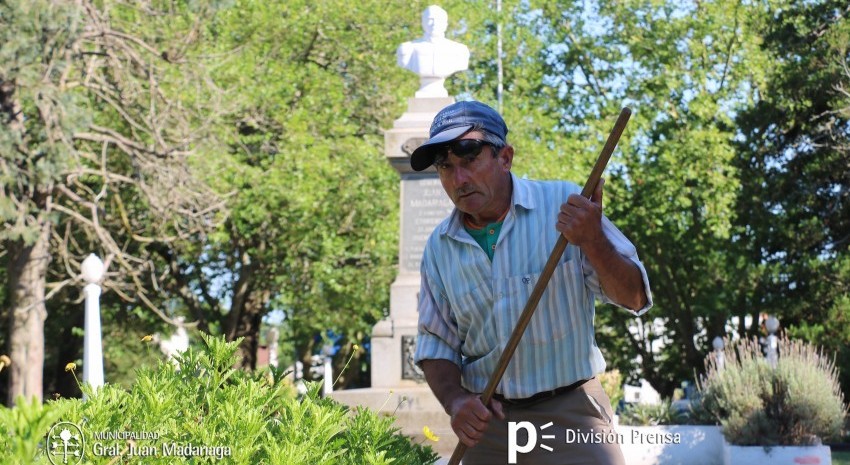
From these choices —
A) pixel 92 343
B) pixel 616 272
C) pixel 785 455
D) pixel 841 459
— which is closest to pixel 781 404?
pixel 785 455

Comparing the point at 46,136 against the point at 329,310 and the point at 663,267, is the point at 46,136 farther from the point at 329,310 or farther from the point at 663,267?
the point at 663,267

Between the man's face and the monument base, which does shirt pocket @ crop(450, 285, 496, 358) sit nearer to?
the man's face

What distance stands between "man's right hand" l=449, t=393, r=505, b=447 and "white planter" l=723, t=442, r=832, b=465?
9.25m

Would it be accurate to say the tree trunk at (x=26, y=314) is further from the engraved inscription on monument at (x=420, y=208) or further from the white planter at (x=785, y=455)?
the white planter at (x=785, y=455)

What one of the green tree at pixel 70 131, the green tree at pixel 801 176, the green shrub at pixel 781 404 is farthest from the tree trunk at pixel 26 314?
the green tree at pixel 801 176

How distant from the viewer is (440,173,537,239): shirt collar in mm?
3693

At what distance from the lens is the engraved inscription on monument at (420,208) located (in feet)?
41.6

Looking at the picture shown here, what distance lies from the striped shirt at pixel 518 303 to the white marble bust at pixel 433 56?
30.3 feet

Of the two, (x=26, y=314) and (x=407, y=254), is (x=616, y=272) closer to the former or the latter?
(x=407, y=254)

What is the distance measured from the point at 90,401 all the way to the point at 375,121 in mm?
22621

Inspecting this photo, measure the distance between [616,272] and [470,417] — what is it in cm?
57

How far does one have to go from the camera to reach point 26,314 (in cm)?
2012

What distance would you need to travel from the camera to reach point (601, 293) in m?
3.54

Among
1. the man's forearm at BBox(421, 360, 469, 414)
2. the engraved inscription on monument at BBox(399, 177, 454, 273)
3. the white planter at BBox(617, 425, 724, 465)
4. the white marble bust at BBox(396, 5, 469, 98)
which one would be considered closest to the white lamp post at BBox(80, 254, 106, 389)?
the engraved inscription on monument at BBox(399, 177, 454, 273)
